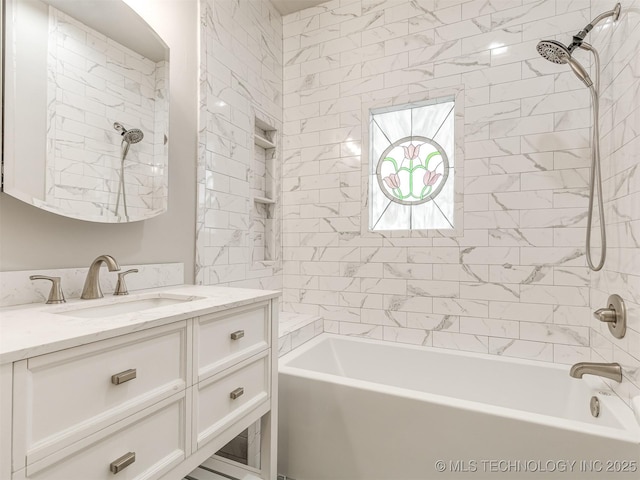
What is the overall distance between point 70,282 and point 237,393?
768mm

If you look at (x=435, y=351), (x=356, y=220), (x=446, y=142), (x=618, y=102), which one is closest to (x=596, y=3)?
(x=618, y=102)

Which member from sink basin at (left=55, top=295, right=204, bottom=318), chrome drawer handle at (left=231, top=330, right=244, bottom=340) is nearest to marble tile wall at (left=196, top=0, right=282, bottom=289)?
sink basin at (left=55, top=295, right=204, bottom=318)

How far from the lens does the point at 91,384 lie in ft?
2.72

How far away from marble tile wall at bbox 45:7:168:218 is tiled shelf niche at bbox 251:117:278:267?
3.47 feet

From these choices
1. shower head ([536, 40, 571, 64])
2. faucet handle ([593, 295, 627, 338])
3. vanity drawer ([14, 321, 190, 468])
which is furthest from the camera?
shower head ([536, 40, 571, 64])

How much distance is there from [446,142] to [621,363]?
1.63 meters

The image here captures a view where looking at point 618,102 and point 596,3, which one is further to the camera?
point 596,3

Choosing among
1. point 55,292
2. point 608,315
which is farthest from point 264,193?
point 608,315

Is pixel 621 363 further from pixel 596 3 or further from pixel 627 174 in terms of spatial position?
pixel 596 3

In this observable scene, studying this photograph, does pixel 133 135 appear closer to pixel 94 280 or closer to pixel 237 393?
pixel 94 280

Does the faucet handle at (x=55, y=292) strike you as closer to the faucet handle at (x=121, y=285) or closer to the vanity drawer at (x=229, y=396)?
the faucet handle at (x=121, y=285)

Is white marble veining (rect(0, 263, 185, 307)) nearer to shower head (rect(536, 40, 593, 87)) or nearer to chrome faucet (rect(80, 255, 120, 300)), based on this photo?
chrome faucet (rect(80, 255, 120, 300))

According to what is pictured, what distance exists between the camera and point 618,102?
1613mm

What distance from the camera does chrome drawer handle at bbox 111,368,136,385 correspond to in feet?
2.87
